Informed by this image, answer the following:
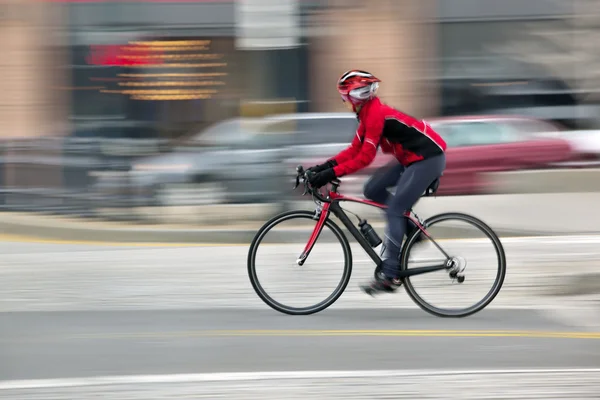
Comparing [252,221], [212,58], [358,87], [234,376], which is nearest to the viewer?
[234,376]

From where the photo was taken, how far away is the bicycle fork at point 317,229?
22.7ft

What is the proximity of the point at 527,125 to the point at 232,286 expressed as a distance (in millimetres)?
9198

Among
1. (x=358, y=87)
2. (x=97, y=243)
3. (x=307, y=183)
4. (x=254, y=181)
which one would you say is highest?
(x=358, y=87)

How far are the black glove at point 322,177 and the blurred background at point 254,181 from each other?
0.33m

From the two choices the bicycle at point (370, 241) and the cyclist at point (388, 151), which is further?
the bicycle at point (370, 241)

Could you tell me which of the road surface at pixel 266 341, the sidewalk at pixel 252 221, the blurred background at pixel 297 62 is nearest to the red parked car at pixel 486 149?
the blurred background at pixel 297 62

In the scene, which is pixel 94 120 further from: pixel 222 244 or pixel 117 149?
pixel 222 244

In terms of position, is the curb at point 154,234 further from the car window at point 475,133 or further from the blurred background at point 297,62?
the blurred background at point 297,62

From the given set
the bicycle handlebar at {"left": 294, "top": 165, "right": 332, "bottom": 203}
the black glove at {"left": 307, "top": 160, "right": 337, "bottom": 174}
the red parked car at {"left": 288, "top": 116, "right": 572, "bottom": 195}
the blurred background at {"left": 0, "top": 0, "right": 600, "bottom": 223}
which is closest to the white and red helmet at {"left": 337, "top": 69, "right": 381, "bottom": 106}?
the black glove at {"left": 307, "top": 160, "right": 337, "bottom": 174}

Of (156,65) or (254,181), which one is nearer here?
(254,181)

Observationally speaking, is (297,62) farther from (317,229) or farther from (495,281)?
(495,281)

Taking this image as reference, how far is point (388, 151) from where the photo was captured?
693 cm

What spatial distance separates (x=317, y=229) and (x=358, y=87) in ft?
3.09

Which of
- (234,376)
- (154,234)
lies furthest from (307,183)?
(154,234)
